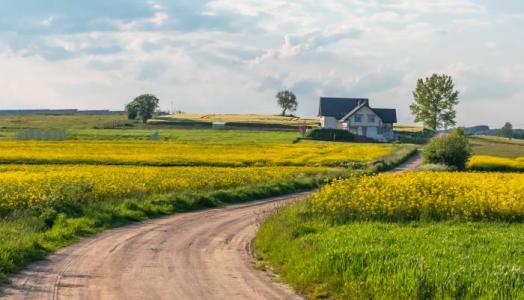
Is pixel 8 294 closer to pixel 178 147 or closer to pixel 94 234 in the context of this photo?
pixel 94 234

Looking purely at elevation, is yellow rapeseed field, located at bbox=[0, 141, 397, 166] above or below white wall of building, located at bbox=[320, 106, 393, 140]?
below

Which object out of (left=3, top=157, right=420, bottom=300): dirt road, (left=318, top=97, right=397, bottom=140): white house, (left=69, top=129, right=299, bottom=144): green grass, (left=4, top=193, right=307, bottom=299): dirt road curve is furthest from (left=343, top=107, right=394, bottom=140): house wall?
(left=4, top=193, right=307, bottom=299): dirt road curve

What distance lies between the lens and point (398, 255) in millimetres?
15031

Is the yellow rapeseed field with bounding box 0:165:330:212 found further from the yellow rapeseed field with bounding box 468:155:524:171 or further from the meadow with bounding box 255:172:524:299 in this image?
the yellow rapeseed field with bounding box 468:155:524:171

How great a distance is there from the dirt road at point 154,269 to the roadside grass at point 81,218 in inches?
20.7

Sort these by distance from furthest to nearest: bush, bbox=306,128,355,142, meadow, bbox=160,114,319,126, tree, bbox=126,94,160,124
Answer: tree, bbox=126,94,160,124 < meadow, bbox=160,114,319,126 < bush, bbox=306,128,355,142

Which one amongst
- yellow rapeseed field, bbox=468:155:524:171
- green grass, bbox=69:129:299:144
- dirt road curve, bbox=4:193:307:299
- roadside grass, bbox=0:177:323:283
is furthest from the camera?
green grass, bbox=69:129:299:144

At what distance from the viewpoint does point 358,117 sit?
130 meters

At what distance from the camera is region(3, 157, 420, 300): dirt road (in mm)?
14750

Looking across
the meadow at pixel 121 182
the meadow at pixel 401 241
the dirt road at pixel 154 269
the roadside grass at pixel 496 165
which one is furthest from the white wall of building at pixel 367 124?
the dirt road at pixel 154 269

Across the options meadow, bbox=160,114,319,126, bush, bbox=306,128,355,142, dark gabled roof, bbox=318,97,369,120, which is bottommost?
bush, bbox=306,128,355,142

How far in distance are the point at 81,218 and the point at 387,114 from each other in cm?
11283

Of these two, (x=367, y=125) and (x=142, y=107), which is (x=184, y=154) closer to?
(x=367, y=125)

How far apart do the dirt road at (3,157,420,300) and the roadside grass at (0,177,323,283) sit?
1.73 feet
